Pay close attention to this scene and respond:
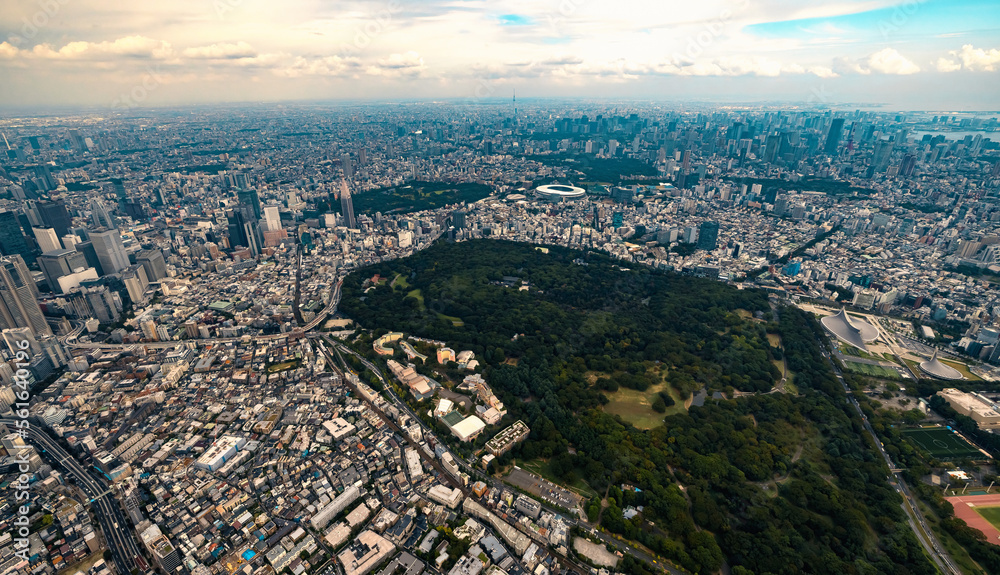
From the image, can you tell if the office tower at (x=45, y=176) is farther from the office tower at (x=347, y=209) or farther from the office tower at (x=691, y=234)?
the office tower at (x=691, y=234)

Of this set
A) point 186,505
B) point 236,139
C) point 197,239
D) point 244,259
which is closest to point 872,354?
point 186,505

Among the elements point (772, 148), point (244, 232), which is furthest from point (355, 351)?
point (772, 148)

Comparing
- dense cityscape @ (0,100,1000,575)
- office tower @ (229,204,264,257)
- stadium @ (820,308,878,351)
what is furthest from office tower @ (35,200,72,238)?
stadium @ (820,308,878,351)

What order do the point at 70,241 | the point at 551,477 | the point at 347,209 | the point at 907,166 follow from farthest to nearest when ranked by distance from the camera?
the point at 907,166
the point at 347,209
the point at 70,241
the point at 551,477

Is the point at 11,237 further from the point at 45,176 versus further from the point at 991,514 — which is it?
the point at 991,514

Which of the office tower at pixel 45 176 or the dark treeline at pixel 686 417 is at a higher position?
the office tower at pixel 45 176

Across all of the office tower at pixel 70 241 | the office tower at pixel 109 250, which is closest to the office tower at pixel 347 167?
the office tower at pixel 109 250
